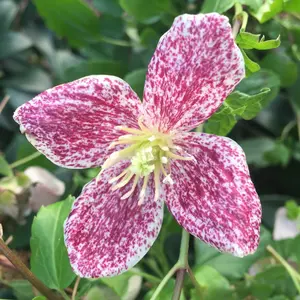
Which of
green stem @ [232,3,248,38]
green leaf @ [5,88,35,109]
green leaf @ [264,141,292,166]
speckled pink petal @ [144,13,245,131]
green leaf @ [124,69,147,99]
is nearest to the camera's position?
speckled pink petal @ [144,13,245,131]

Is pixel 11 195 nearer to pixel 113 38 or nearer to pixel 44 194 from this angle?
pixel 44 194

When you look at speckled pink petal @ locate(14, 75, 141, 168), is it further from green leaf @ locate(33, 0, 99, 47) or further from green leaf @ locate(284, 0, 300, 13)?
green leaf @ locate(33, 0, 99, 47)

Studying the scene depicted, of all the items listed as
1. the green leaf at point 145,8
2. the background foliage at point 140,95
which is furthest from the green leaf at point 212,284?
the green leaf at point 145,8

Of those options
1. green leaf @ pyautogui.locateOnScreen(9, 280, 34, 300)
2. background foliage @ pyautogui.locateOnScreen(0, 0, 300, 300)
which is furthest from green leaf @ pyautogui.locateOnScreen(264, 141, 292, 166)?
green leaf @ pyautogui.locateOnScreen(9, 280, 34, 300)

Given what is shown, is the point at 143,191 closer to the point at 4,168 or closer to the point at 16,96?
the point at 4,168

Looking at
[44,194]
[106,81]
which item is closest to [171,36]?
[106,81]

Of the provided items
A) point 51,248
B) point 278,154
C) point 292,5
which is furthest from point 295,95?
point 51,248

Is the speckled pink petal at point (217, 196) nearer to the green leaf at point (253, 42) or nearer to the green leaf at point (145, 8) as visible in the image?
the green leaf at point (253, 42)
